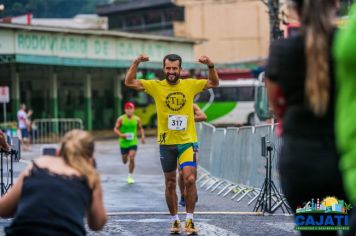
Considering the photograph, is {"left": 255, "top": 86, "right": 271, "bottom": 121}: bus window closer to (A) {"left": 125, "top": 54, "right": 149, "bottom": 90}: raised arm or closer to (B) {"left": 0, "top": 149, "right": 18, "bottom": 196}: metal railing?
(B) {"left": 0, "top": 149, "right": 18, "bottom": 196}: metal railing

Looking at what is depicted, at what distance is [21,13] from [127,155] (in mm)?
50984

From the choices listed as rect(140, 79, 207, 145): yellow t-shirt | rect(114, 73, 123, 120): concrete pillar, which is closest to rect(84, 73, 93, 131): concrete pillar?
rect(114, 73, 123, 120): concrete pillar

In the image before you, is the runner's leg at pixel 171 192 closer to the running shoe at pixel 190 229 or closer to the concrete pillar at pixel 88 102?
the running shoe at pixel 190 229

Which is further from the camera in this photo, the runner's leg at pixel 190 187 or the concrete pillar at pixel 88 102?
the concrete pillar at pixel 88 102

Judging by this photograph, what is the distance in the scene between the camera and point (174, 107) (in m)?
9.88

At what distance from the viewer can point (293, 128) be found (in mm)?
4062

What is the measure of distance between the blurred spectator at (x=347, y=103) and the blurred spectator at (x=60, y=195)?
137 centimetres


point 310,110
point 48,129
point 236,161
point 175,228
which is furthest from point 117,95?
point 310,110

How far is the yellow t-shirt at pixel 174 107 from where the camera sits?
32.2 ft

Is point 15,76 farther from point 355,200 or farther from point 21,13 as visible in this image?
point 355,200

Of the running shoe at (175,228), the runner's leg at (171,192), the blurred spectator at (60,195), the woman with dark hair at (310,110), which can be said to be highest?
the woman with dark hair at (310,110)

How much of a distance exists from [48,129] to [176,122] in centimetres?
3048

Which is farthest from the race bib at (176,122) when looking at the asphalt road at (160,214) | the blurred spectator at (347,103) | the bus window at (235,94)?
the bus window at (235,94)

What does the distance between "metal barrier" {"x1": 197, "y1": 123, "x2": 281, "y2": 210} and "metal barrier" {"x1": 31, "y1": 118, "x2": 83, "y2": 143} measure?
19174 millimetres
